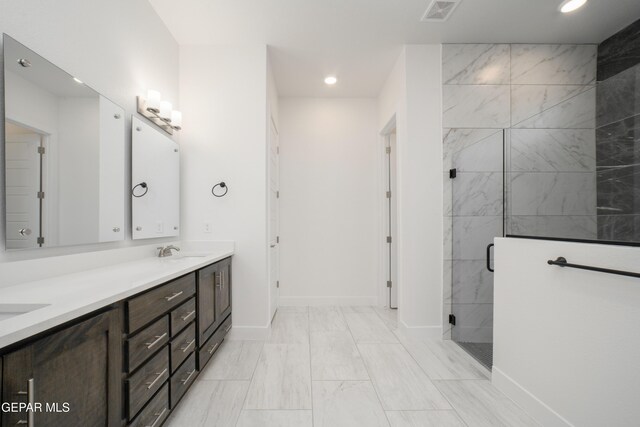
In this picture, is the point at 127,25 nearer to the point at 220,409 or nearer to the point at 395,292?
the point at 220,409

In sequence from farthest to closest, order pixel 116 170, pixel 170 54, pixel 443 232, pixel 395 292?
1. pixel 395 292
2. pixel 443 232
3. pixel 170 54
4. pixel 116 170

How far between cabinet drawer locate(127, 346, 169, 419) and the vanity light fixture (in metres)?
1.74

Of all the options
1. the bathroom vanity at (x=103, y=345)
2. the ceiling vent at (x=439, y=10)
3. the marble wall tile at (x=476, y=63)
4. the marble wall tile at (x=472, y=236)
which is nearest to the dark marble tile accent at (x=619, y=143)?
the marble wall tile at (x=472, y=236)

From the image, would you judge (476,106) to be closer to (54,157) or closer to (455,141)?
(455,141)

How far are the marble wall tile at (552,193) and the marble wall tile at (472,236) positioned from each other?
652 mm

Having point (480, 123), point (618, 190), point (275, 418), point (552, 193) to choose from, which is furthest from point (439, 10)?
point (275, 418)

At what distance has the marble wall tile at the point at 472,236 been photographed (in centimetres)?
259

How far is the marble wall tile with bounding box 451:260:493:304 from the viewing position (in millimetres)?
2641

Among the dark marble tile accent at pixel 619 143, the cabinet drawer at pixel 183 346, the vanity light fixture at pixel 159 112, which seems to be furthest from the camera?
the vanity light fixture at pixel 159 112

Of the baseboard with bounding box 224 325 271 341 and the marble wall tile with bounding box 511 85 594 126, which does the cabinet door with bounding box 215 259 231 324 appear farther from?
the marble wall tile with bounding box 511 85 594 126

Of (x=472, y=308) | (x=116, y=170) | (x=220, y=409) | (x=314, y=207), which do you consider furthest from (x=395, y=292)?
(x=116, y=170)

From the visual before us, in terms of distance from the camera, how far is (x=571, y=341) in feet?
4.63

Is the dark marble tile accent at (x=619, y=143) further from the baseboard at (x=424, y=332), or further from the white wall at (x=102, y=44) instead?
the white wall at (x=102, y=44)

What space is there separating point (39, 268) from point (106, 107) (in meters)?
1.02
